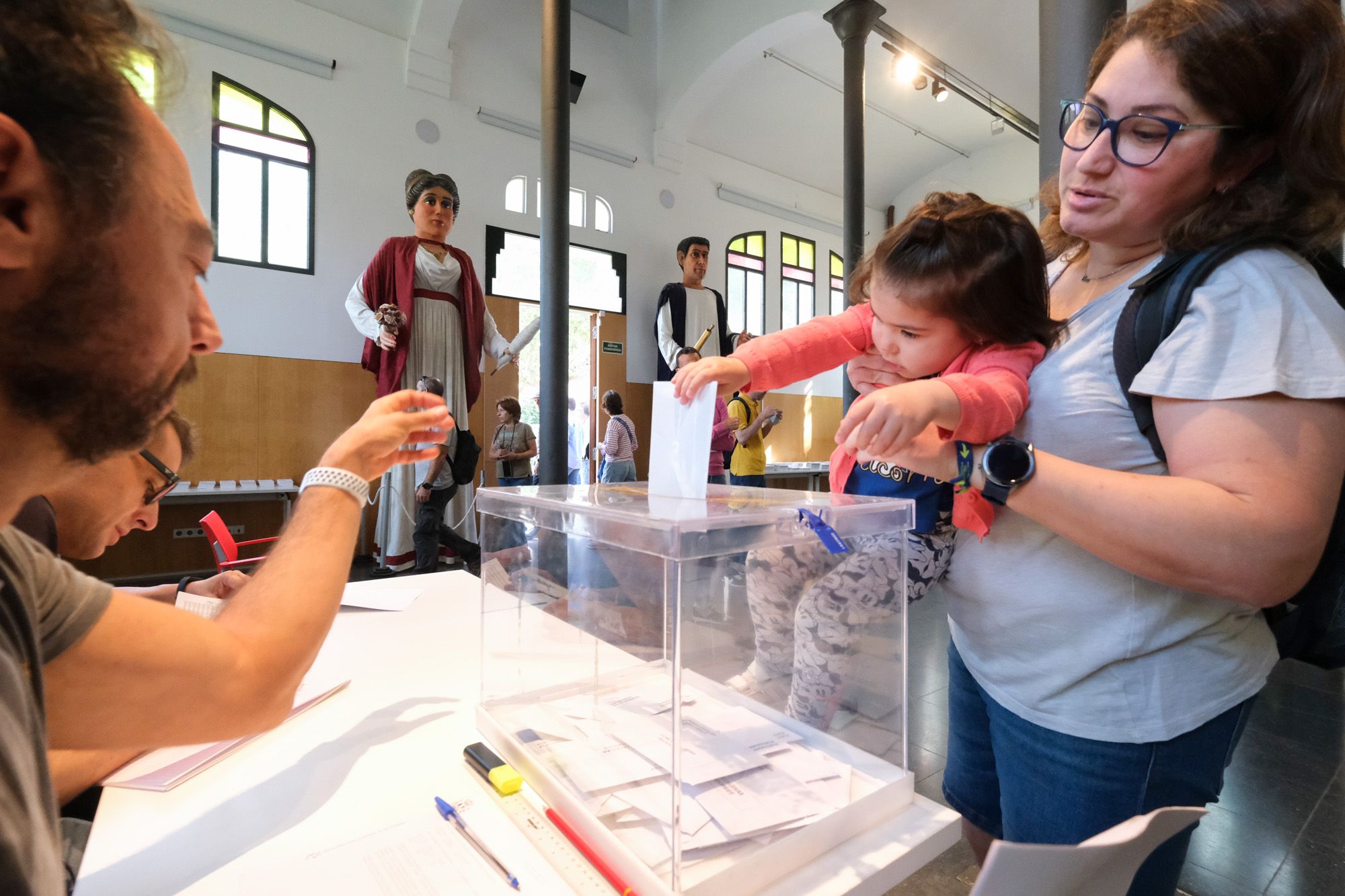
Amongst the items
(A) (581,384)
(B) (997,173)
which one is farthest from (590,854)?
(B) (997,173)

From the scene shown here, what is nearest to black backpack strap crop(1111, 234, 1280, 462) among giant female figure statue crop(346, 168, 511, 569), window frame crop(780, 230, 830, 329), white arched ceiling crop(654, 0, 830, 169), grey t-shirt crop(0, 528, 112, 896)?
grey t-shirt crop(0, 528, 112, 896)

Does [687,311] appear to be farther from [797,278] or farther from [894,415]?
[894,415]

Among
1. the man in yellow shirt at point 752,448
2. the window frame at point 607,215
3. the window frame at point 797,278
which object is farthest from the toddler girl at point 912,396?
the window frame at point 797,278

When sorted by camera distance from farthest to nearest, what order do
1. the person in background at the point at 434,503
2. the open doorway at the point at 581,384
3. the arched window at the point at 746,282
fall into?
the arched window at the point at 746,282, the open doorway at the point at 581,384, the person in background at the point at 434,503

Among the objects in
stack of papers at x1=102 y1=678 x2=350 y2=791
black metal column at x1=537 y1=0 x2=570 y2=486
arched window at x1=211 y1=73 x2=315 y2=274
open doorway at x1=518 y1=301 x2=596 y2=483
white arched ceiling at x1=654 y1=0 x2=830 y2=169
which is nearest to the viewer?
stack of papers at x1=102 y1=678 x2=350 y2=791

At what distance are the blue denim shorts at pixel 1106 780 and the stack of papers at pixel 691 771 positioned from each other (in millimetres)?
243

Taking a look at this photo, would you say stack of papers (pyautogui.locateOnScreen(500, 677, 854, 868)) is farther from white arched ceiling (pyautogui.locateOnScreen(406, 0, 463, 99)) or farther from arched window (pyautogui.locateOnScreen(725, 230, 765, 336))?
arched window (pyautogui.locateOnScreen(725, 230, 765, 336))

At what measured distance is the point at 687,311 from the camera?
22.0ft

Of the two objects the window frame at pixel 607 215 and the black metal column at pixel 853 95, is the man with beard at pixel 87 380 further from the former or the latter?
the window frame at pixel 607 215

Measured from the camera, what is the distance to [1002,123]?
8.51 meters

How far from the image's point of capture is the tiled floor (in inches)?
64.7

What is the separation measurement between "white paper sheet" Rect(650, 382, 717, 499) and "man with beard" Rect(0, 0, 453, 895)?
0.46m

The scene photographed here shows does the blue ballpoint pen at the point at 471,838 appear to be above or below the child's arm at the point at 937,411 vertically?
below

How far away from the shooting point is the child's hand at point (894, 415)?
0.70 meters
